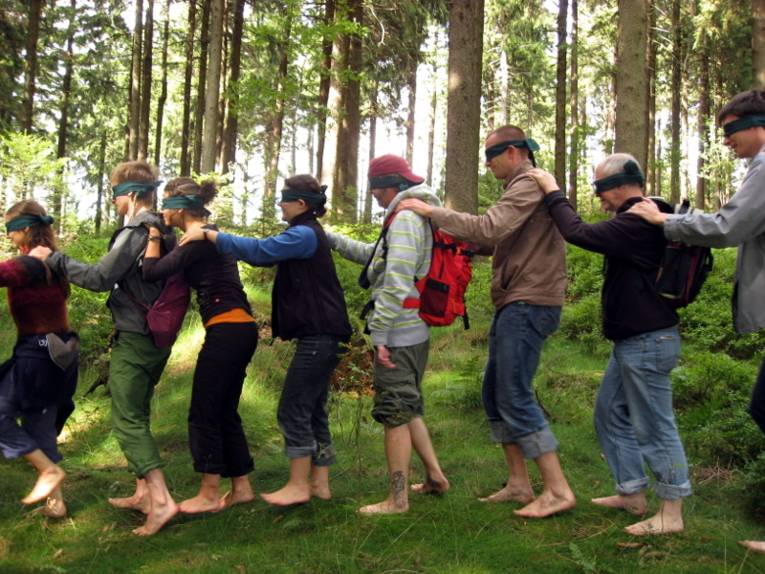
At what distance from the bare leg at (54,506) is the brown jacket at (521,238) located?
3.23m

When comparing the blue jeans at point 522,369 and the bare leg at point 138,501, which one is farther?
the bare leg at point 138,501


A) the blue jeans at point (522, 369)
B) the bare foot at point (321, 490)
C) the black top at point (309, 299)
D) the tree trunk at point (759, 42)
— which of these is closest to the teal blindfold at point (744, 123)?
the blue jeans at point (522, 369)

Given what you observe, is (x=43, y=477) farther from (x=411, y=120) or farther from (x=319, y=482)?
(x=411, y=120)

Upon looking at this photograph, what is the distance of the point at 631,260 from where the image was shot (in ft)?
14.1

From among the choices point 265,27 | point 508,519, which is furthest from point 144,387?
point 265,27

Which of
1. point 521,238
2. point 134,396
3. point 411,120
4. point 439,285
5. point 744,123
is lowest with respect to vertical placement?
point 134,396

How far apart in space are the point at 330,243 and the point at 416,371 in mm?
1250

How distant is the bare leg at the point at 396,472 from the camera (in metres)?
4.66

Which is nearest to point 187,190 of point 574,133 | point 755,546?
point 755,546

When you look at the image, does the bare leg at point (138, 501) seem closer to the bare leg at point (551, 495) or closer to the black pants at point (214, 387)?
the black pants at point (214, 387)

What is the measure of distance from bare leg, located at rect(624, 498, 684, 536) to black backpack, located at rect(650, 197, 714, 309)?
4.02 feet

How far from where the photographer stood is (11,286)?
4742 millimetres

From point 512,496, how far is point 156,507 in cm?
242

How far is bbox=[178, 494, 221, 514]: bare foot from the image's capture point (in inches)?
189
